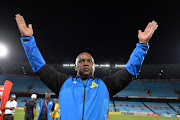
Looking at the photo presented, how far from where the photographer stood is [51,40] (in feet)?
82.4

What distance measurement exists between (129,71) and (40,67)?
1166 mm

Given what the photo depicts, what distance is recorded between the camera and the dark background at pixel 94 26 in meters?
18.0

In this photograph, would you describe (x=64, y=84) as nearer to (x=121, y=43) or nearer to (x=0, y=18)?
(x=0, y=18)

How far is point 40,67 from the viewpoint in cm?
190

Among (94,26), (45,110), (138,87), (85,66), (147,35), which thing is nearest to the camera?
(147,35)

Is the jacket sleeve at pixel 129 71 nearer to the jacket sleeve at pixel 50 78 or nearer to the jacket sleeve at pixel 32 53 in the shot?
the jacket sleeve at pixel 50 78

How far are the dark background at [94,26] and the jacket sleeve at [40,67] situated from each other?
1754 cm

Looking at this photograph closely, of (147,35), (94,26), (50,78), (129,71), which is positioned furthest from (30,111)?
(94,26)

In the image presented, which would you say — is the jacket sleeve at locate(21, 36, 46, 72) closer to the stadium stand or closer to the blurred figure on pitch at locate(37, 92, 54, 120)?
the blurred figure on pitch at locate(37, 92, 54, 120)

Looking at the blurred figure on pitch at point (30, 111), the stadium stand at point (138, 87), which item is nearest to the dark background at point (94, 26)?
the stadium stand at point (138, 87)

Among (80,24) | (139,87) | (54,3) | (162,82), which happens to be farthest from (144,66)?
(54,3)

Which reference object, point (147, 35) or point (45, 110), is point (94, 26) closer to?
point (45, 110)

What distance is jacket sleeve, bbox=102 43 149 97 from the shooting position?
182 cm

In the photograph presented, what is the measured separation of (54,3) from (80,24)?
207 inches
